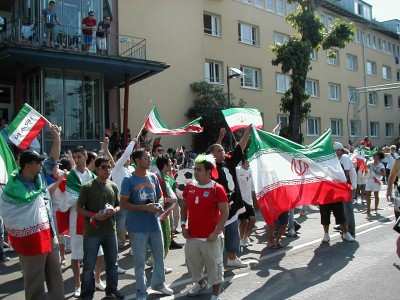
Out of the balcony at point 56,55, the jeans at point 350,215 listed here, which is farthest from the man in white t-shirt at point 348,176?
the balcony at point 56,55

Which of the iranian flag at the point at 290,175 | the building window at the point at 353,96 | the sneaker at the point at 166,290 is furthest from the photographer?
the building window at the point at 353,96

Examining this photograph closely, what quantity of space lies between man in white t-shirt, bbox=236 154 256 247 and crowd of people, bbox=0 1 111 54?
33.3 feet

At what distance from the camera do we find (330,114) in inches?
1390

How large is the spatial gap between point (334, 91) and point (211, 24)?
47.3 ft

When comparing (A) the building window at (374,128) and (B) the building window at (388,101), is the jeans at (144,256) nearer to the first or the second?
(A) the building window at (374,128)

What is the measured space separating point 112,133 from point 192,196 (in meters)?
13.0

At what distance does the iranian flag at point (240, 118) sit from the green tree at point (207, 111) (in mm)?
12790


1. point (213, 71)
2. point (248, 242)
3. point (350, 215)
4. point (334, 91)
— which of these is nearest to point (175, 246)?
point (248, 242)

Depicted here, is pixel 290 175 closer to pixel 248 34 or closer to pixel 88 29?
pixel 88 29

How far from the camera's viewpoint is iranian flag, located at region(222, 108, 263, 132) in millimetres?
9898

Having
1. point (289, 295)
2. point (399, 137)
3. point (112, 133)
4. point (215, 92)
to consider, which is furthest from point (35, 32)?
point (399, 137)

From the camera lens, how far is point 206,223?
219 inches

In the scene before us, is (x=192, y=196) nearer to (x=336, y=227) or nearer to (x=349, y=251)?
(x=349, y=251)

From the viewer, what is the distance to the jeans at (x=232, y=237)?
714 cm
